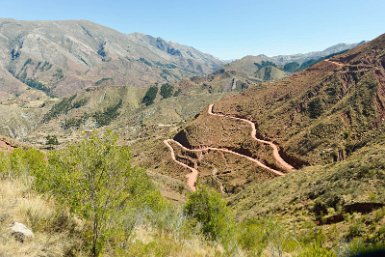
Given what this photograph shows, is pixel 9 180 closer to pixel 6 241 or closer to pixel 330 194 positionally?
pixel 6 241

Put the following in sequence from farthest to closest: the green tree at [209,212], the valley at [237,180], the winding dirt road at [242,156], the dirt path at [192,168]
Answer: the dirt path at [192,168], the winding dirt road at [242,156], the green tree at [209,212], the valley at [237,180]

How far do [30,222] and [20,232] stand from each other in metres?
1.04

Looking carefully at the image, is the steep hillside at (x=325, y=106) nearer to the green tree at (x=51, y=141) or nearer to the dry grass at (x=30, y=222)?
the dry grass at (x=30, y=222)

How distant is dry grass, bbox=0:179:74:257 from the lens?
752cm

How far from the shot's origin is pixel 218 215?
21.3m

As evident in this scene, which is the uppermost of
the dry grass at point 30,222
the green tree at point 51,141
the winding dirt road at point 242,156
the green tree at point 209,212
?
the dry grass at point 30,222

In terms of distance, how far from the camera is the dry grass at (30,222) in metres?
7.52

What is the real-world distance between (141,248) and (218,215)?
1255 cm

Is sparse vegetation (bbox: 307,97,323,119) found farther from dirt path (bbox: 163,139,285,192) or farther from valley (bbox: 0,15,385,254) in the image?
dirt path (bbox: 163,139,285,192)

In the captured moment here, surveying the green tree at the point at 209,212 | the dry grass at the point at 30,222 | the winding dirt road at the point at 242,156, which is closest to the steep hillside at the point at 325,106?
the winding dirt road at the point at 242,156

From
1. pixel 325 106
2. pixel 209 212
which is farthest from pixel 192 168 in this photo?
pixel 209 212

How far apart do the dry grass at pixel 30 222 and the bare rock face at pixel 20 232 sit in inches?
3.6

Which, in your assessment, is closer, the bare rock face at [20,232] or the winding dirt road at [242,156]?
the bare rock face at [20,232]

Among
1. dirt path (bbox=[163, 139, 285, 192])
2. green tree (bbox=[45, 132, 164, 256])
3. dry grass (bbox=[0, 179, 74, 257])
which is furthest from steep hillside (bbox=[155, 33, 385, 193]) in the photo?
dry grass (bbox=[0, 179, 74, 257])
